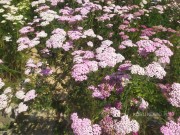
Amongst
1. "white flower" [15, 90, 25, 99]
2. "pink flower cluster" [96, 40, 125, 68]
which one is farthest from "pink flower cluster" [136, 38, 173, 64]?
"white flower" [15, 90, 25, 99]

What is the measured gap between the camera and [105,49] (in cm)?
411

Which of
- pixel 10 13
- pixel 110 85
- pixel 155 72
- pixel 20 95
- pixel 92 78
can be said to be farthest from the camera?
pixel 10 13

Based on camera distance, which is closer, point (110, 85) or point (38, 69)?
point (110, 85)

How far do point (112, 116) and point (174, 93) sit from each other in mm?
812

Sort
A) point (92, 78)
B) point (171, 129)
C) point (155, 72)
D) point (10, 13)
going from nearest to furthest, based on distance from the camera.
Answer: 1. point (171, 129)
2. point (155, 72)
3. point (92, 78)
4. point (10, 13)

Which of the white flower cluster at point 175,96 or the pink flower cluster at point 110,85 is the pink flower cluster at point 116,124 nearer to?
the pink flower cluster at point 110,85

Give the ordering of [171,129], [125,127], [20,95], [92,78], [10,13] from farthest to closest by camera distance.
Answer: [10,13], [92,78], [20,95], [171,129], [125,127]

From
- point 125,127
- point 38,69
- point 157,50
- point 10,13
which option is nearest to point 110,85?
point 125,127

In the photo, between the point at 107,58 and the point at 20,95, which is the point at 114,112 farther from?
the point at 20,95

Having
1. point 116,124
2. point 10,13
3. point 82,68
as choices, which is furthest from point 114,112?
point 10,13

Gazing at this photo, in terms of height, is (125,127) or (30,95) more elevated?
(125,127)

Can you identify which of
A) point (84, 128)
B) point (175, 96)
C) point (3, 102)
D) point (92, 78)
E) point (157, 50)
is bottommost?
point (3, 102)

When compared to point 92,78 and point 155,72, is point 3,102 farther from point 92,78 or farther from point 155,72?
point 155,72

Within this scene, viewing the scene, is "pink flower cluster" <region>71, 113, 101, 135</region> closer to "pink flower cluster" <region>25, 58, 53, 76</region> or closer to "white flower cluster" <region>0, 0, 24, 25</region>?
"pink flower cluster" <region>25, 58, 53, 76</region>
